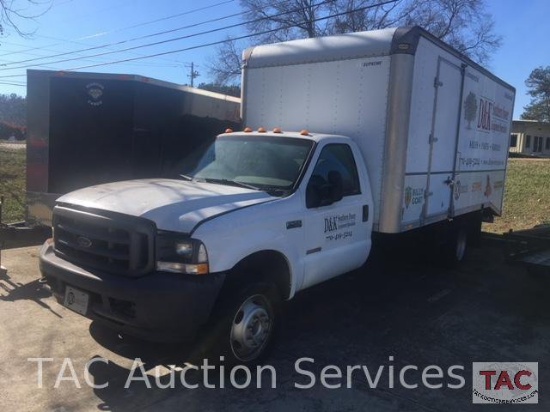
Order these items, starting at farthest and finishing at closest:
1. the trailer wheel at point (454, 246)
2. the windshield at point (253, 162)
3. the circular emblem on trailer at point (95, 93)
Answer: the trailer wheel at point (454, 246) < the circular emblem on trailer at point (95, 93) < the windshield at point (253, 162)

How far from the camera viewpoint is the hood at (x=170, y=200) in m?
3.74

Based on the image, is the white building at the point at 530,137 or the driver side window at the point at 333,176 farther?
the white building at the point at 530,137

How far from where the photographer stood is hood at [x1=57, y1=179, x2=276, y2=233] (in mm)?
3742

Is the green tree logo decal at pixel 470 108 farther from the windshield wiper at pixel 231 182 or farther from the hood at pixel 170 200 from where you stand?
the hood at pixel 170 200

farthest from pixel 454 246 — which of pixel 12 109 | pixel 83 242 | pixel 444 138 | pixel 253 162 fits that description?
pixel 12 109

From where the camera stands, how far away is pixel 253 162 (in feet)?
16.9

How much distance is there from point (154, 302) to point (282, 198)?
1515 millimetres

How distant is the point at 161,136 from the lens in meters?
8.10

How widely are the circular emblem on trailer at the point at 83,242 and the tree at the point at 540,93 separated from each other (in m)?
98.1

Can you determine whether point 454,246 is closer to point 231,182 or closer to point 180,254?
point 231,182

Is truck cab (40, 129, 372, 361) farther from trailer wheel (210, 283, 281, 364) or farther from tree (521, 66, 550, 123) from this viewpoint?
tree (521, 66, 550, 123)

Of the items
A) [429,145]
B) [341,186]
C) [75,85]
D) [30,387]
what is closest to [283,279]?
[341,186]

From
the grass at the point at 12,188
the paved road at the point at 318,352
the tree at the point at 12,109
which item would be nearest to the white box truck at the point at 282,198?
the paved road at the point at 318,352

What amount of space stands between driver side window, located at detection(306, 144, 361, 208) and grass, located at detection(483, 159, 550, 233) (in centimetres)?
858
